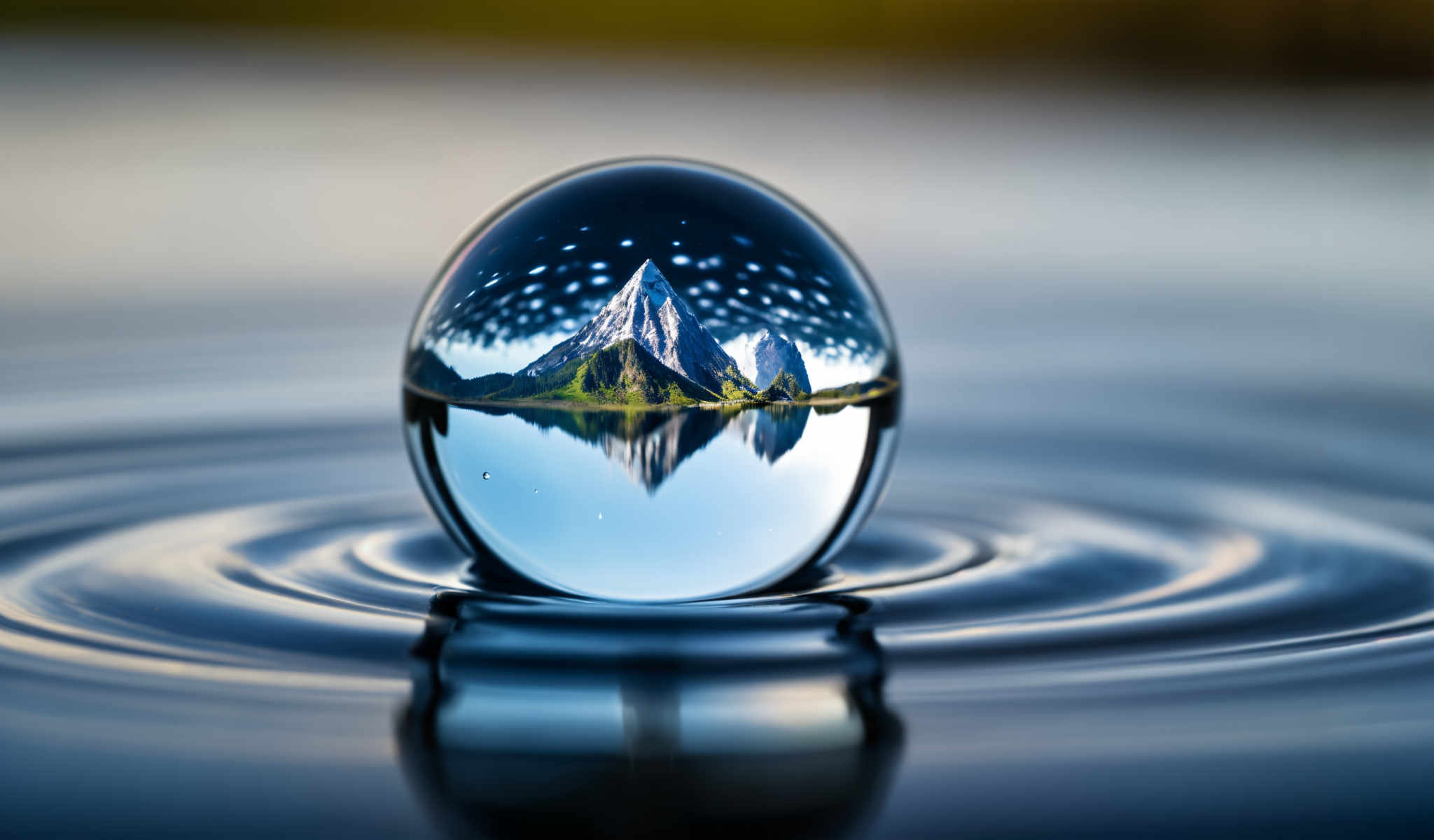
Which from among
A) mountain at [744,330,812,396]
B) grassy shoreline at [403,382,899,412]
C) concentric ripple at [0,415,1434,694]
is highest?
mountain at [744,330,812,396]

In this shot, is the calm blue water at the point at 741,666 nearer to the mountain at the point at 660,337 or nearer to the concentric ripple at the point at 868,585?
the concentric ripple at the point at 868,585

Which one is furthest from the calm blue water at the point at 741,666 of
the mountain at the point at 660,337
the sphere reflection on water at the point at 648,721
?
the mountain at the point at 660,337

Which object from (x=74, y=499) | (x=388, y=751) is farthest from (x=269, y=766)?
(x=74, y=499)

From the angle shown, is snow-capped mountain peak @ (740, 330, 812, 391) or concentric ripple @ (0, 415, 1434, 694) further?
snow-capped mountain peak @ (740, 330, 812, 391)

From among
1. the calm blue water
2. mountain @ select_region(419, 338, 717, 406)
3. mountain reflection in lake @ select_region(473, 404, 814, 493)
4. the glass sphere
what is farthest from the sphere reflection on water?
mountain @ select_region(419, 338, 717, 406)

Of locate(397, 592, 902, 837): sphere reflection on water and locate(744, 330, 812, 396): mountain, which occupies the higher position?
locate(744, 330, 812, 396): mountain

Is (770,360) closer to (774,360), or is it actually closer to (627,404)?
(774,360)

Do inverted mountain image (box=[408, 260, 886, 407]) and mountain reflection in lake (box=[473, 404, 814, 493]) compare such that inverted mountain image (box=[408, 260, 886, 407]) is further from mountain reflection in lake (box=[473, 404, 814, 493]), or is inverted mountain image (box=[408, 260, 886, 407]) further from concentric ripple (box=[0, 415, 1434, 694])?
concentric ripple (box=[0, 415, 1434, 694])

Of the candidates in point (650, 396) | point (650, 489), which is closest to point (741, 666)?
point (650, 489)
